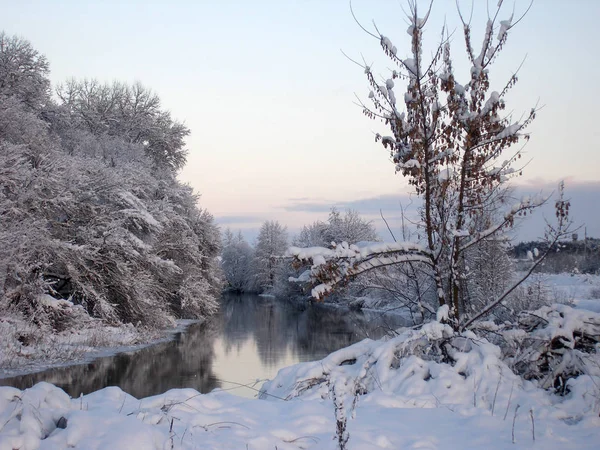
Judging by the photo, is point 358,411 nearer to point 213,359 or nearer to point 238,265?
point 213,359

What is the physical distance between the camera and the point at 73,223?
19781 mm

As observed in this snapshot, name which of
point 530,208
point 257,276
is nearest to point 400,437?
point 530,208

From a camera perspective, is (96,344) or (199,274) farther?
(199,274)

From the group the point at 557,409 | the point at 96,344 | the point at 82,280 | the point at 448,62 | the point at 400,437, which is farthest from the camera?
the point at 82,280

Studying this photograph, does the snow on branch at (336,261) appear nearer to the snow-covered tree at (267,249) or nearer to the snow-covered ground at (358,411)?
the snow-covered ground at (358,411)

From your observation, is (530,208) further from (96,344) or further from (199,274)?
(199,274)

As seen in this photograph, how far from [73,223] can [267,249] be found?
4845 centimetres

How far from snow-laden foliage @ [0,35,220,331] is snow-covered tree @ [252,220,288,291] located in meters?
35.8

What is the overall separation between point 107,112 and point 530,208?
28.6 meters

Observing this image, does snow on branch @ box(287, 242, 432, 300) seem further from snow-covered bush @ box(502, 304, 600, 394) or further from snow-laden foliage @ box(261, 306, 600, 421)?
snow-covered bush @ box(502, 304, 600, 394)

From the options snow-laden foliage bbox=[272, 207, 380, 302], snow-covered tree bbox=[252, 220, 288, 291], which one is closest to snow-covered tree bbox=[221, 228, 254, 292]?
snow-covered tree bbox=[252, 220, 288, 291]

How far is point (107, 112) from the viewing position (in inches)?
1215

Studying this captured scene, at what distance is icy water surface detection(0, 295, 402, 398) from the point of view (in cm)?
1255

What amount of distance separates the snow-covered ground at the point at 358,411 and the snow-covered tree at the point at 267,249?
5521 cm
